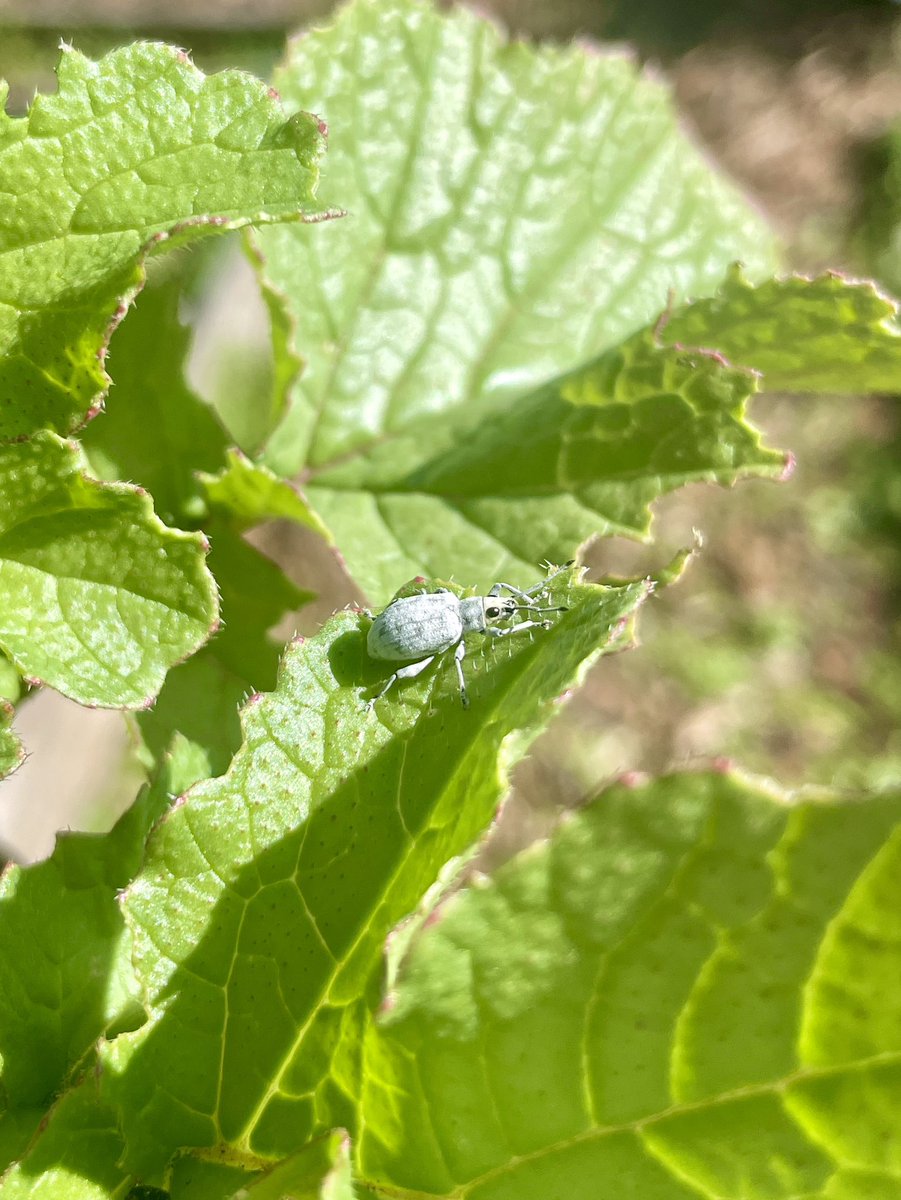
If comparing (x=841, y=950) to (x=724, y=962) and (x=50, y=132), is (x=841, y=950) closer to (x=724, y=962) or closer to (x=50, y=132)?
(x=724, y=962)

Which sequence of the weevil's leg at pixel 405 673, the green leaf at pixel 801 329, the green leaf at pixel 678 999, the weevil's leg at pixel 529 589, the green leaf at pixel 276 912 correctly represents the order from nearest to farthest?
the green leaf at pixel 678 999 < the green leaf at pixel 276 912 < the weevil's leg at pixel 405 673 < the weevil's leg at pixel 529 589 < the green leaf at pixel 801 329

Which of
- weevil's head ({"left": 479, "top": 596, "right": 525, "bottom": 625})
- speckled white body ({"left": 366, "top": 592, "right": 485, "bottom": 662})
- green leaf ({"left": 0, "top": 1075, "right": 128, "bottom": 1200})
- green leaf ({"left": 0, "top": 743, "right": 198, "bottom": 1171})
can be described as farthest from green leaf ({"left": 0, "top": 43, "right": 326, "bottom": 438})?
green leaf ({"left": 0, "top": 1075, "right": 128, "bottom": 1200})

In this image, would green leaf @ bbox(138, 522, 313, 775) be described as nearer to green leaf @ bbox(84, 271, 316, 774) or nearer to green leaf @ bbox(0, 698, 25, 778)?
green leaf @ bbox(84, 271, 316, 774)

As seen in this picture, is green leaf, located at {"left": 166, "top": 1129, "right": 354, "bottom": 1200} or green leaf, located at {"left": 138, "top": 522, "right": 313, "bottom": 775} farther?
green leaf, located at {"left": 138, "top": 522, "right": 313, "bottom": 775}

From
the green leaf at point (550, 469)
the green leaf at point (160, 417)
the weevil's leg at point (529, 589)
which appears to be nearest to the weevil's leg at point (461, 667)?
the weevil's leg at point (529, 589)

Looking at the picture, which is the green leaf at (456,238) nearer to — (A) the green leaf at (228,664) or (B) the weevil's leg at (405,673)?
(A) the green leaf at (228,664)

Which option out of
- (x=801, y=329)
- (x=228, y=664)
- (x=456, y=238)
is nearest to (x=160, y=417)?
(x=228, y=664)

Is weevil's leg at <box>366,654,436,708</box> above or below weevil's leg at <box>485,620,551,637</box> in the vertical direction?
below
